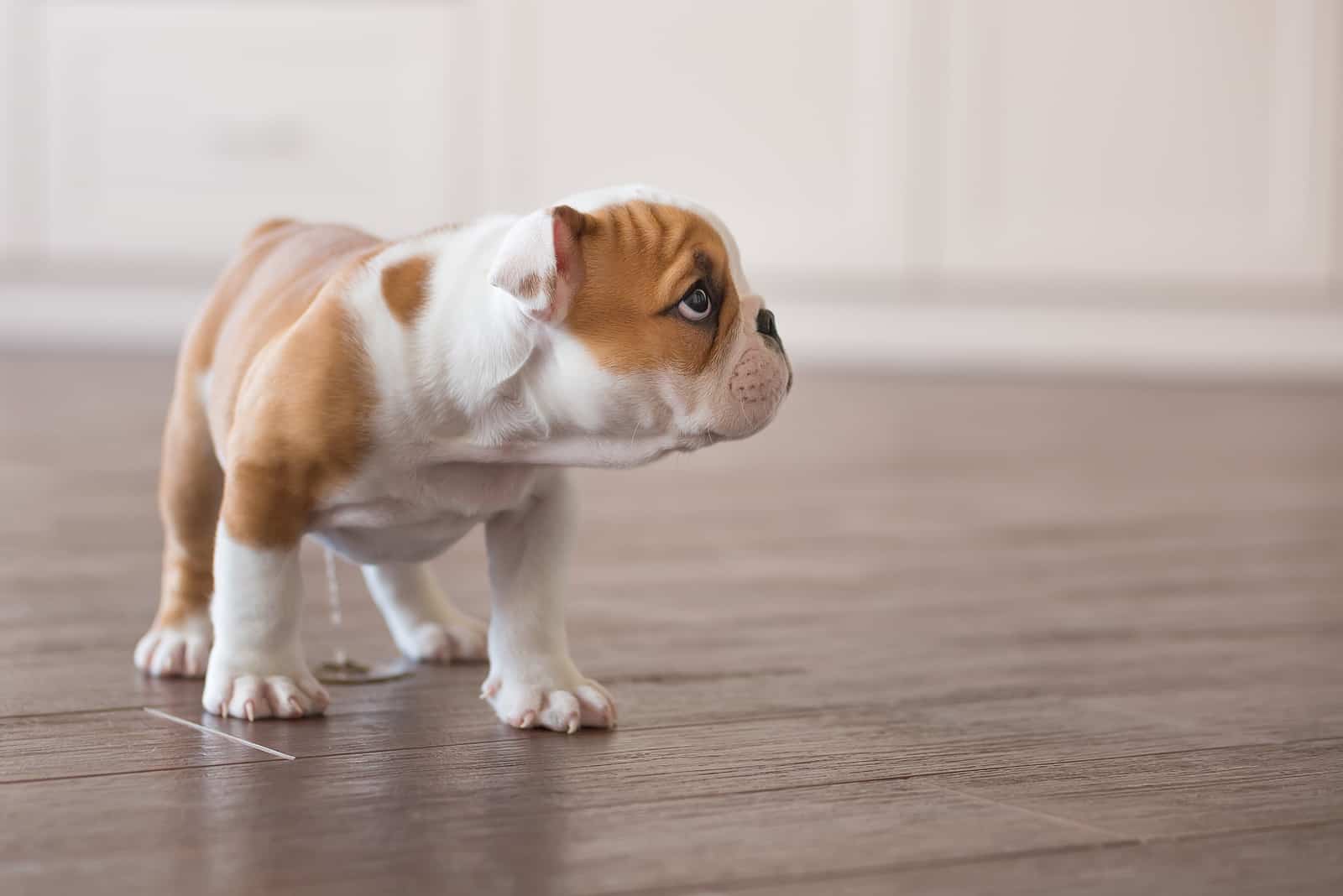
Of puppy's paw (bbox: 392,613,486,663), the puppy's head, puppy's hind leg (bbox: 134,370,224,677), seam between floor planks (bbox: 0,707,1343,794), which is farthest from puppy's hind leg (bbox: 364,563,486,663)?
the puppy's head

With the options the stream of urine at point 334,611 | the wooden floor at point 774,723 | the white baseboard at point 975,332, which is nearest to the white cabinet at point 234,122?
the white baseboard at point 975,332

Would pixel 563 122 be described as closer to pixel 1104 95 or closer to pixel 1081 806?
pixel 1104 95

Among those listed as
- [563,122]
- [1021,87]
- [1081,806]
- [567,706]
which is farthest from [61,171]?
[1081,806]

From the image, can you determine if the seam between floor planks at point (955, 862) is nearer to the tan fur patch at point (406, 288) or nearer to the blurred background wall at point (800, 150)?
the tan fur patch at point (406, 288)

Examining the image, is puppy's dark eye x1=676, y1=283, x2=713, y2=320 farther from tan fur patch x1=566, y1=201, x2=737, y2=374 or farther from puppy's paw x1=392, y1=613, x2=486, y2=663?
puppy's paw x1=392, y1=613, x2=486, y2=663

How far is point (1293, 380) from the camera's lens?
420 cm

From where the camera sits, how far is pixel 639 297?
97 centimetres

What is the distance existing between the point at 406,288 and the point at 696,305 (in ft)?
0.57

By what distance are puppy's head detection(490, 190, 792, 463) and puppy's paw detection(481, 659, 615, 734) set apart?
18cm

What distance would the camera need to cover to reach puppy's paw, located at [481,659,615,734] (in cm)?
106

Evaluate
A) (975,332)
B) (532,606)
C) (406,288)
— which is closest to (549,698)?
(532,606)

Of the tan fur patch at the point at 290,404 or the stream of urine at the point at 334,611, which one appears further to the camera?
the stream of urine at the point at 334,611

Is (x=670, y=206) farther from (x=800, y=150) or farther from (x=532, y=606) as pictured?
(x=800, y=150)

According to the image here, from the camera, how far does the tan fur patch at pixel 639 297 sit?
0.97 meters
